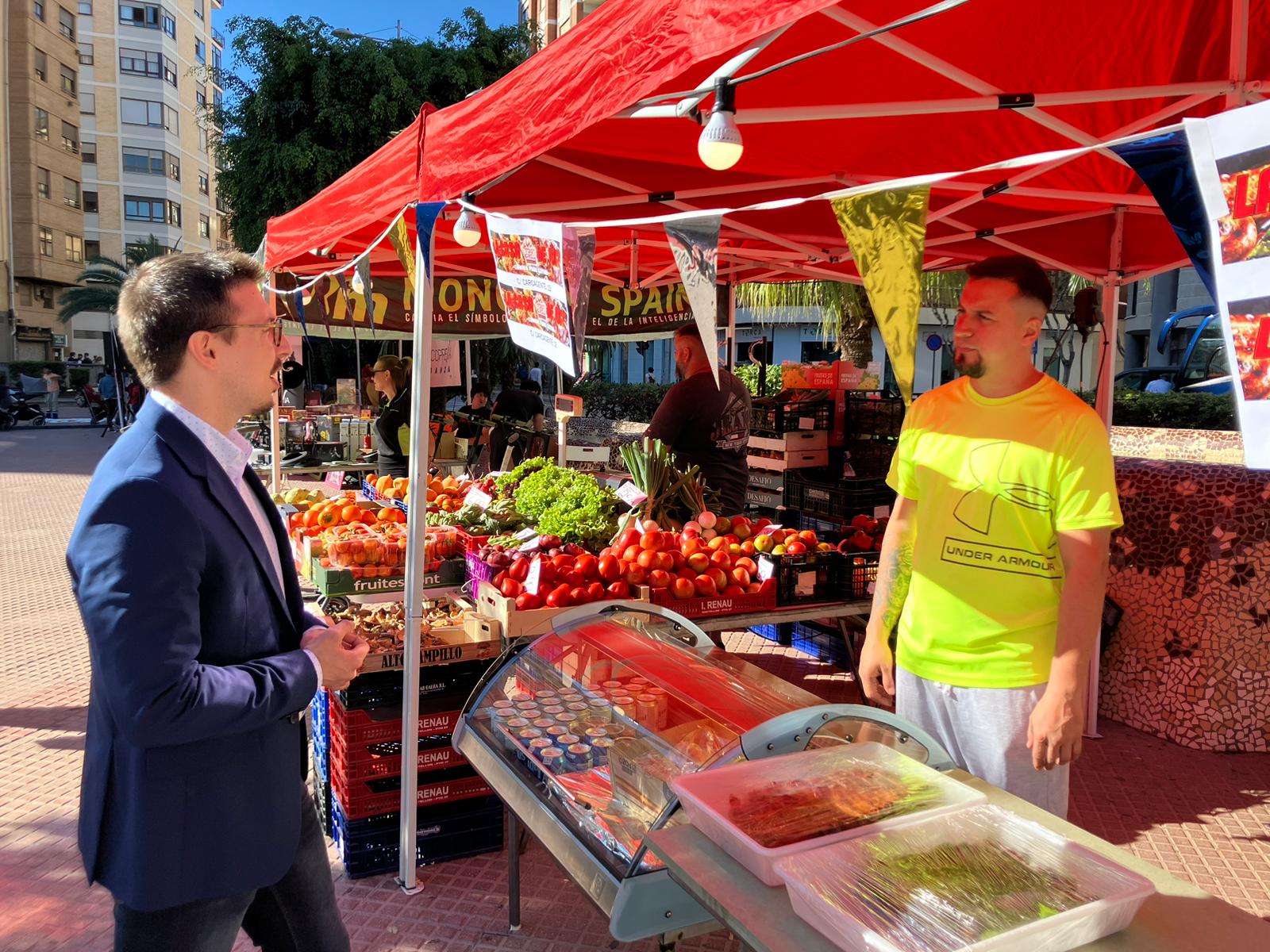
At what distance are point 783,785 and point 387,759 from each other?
229cm

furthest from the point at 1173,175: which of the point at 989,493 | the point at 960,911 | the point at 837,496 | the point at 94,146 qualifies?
the point at 94,146

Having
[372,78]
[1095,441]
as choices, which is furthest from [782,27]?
[372,78]

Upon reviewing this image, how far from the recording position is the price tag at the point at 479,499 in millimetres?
5379

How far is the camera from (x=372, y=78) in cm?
1984

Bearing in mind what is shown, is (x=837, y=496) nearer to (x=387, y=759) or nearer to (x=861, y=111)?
(x=861, y=111)

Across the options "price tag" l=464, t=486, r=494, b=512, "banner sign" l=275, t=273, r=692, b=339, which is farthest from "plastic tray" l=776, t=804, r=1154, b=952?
"banner sign" l=275, t=273, r=692, b=339

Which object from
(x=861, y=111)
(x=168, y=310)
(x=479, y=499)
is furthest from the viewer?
(x=479, y=499)

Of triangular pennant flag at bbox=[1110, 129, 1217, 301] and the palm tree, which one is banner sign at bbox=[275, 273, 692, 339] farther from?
the palm tree

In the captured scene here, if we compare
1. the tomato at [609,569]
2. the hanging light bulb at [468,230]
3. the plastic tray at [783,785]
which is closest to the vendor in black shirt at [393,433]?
the hanging light bulb at [468,230]

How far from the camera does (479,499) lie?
5434 millimetres

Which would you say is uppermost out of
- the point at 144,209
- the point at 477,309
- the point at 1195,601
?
the point at 144,209

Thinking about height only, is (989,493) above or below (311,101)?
below

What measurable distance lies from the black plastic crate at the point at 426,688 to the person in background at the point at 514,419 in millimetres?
6484

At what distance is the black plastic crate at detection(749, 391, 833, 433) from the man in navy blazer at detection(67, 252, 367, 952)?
5.72m
